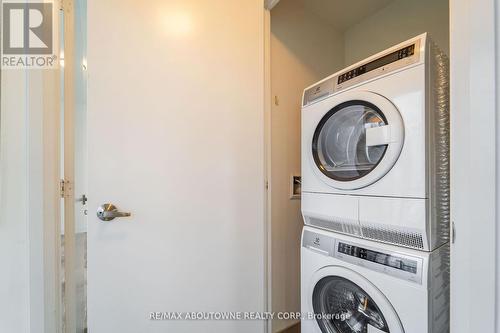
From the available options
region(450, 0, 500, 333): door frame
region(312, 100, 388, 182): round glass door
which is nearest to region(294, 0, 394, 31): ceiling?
region(312, 100, 388, 182): round glass door

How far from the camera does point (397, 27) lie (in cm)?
170

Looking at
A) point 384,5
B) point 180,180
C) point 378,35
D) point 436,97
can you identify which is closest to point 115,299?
point 180,180

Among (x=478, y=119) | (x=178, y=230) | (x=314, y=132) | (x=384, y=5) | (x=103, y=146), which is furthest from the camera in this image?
(x=384, y=5)

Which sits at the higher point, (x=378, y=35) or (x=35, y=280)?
(x=378, y=35)

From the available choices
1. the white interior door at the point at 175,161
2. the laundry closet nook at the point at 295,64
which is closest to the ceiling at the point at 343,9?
the laundry closet nook at the point at 295,64

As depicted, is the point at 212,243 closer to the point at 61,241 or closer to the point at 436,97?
the point at 61,241

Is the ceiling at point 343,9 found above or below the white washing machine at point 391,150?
above

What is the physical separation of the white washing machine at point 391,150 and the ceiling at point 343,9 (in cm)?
100

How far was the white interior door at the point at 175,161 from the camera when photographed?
949 millimetres

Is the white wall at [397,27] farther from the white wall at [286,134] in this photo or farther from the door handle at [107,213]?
the door handle at [107,213]

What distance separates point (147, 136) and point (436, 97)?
3.79ft

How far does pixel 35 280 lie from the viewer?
0.87 metres

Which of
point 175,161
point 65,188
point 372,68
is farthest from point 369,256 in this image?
point 65,188

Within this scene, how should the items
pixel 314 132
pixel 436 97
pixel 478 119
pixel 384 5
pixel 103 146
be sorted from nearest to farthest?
pixel 478 119
pixel 436 97
pixel 103 146
pixel 314 132
pixel 384 5
